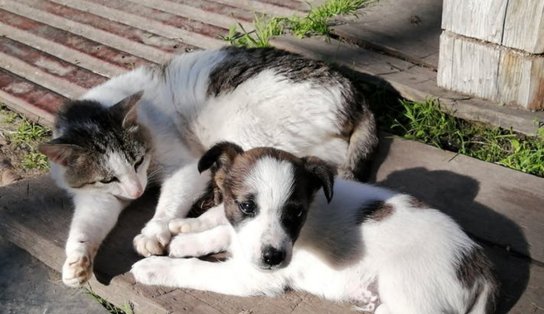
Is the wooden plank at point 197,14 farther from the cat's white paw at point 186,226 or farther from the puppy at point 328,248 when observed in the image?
the puppy at point 328,248

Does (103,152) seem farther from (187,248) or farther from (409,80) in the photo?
(409,80)

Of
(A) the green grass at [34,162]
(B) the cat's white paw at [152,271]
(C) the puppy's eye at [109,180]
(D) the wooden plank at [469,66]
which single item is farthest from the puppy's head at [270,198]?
(A) the green grass at [34,162]

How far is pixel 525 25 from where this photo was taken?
421cm

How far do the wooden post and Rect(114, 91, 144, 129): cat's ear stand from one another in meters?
2.03

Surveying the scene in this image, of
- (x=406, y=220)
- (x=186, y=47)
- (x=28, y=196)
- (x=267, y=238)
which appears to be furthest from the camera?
(x=186, y=47)

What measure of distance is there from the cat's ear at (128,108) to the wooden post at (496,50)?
2033 millimetres

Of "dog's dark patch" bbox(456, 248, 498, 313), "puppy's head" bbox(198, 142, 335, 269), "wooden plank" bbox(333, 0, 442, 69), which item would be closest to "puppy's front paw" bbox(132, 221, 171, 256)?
"puppy's head" bbox(198, 142, 335, 269)

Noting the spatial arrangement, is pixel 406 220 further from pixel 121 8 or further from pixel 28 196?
pixel 121 8

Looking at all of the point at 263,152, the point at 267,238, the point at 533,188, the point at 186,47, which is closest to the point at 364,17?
Result: the point at 186,47

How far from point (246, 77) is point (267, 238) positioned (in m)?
1.79

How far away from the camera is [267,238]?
3154mm

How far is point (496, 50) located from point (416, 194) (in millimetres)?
1076

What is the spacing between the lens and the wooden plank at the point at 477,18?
429 centimetres

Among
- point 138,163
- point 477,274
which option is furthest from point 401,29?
point 477,274
